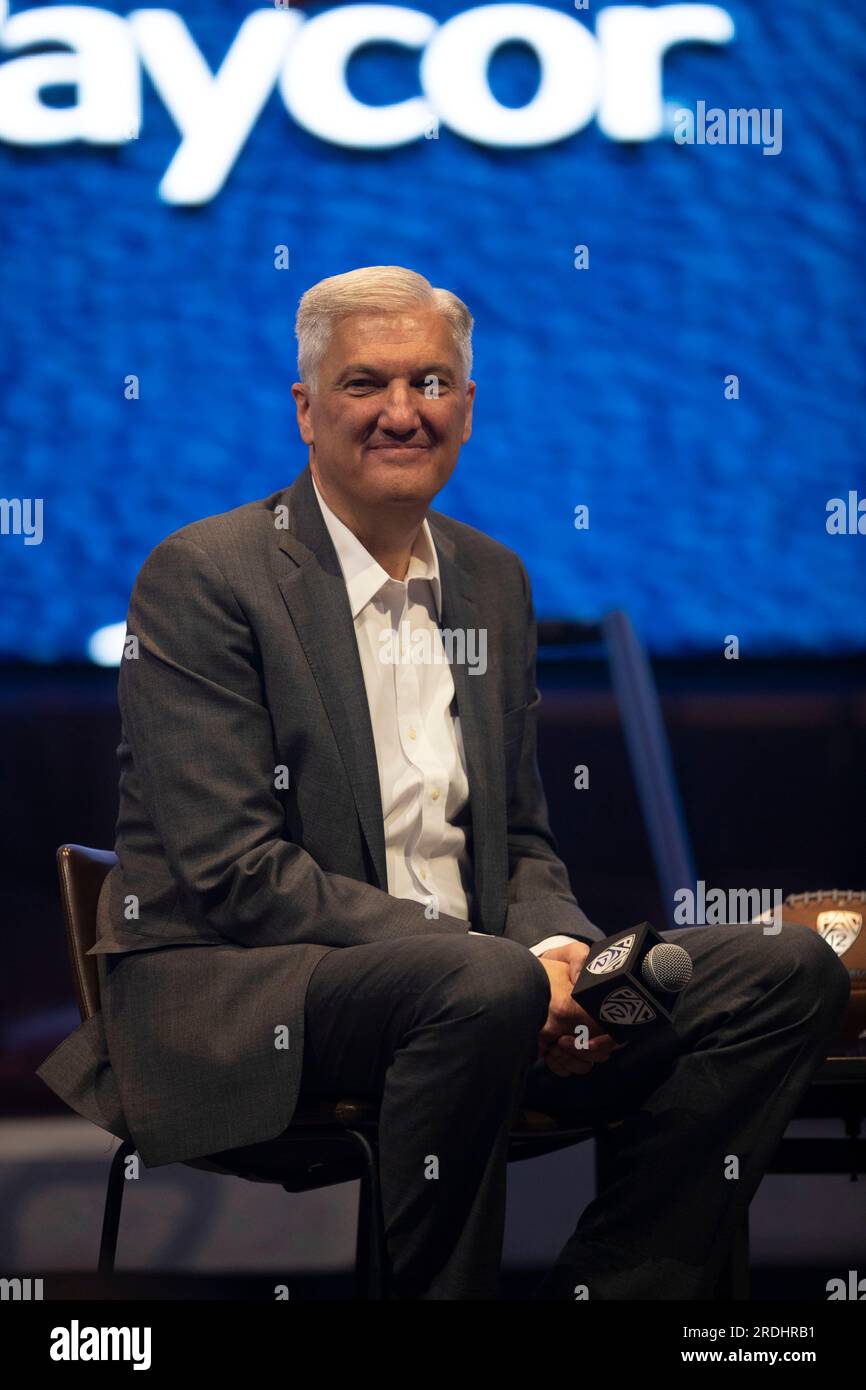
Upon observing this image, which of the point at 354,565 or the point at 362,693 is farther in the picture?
the point at 354,565

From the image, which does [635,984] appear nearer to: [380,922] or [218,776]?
[380,922]

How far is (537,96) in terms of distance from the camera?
532 cm

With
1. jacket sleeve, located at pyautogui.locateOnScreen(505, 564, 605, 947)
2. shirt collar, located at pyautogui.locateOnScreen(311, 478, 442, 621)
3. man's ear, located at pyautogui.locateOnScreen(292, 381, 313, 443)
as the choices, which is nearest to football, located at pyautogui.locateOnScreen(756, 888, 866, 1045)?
jacket sleeve, located at pyautogui.locateOnScreen(505, 564, 605, 947)

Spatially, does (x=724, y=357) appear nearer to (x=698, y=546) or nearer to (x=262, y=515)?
(x=698, y=546)

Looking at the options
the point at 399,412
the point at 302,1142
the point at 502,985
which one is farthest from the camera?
the point at 399,412

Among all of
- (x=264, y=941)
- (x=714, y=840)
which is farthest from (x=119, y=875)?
(x=714, y=840)

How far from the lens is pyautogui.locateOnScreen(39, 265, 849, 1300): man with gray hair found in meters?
1.83

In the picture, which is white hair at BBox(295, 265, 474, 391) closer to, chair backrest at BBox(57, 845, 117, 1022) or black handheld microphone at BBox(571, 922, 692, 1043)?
chair backrest at BBox(57, 845, 117, 1022)

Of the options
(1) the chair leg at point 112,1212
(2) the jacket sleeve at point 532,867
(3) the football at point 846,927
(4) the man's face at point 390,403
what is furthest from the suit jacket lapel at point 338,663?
(3) the football at point 846,927

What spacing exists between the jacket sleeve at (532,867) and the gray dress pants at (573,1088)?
180mm

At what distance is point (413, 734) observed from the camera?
224 centimetres

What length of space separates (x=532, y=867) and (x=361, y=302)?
2.79ft

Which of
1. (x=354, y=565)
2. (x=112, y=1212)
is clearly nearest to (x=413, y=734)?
(x=354, y=565)

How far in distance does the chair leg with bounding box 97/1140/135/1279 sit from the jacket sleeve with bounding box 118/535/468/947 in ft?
1.07
